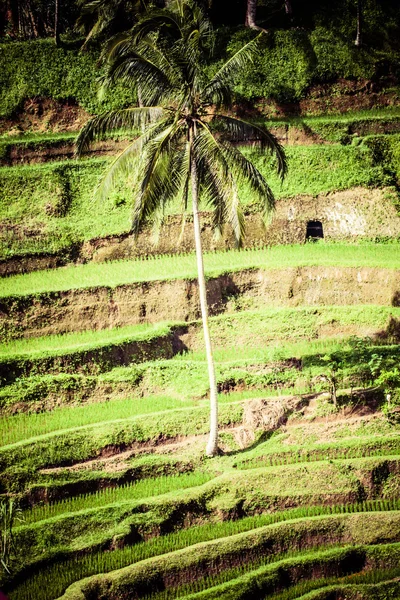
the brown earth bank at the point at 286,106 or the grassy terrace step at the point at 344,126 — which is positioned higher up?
the brown earth bank at the point at 286,106

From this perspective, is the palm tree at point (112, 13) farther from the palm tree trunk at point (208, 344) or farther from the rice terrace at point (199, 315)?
the palm tree trunk at point (208, 344)

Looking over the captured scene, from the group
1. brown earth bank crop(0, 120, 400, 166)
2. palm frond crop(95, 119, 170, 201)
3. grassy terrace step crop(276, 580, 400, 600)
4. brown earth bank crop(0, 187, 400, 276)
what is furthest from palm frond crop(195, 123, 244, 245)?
brown earth bank crop(0, 120, 400, 166)

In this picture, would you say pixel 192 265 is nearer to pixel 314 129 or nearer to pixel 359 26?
pixel 314 129

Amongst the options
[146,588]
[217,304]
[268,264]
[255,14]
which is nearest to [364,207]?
[268,264]

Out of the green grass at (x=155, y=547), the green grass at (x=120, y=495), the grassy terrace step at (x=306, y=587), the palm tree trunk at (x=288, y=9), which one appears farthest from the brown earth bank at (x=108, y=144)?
the grassy terrace step at (x=306, y=587)

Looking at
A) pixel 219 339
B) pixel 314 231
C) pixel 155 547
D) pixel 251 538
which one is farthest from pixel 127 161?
pixel 314 231

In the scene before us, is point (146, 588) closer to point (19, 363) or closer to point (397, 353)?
point (19, 363)

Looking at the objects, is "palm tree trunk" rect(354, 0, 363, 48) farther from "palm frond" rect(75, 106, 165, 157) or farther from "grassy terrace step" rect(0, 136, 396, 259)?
"palm frond" rect(75, 106, 165, 157)
